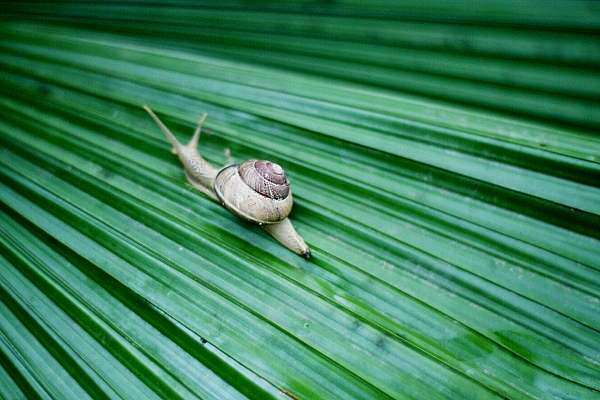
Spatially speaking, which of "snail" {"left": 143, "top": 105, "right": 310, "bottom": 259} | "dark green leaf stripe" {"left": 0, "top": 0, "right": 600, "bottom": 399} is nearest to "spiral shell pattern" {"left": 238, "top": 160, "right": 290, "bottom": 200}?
"snail" {"left": 143, "top": 105, "right": 310, "bottom": 259}

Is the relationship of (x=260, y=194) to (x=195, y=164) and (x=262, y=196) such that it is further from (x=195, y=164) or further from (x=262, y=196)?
(x=195, y=164)

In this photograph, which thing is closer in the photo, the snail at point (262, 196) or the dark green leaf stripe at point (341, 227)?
the dark green leaf stripe at point (341, 227)

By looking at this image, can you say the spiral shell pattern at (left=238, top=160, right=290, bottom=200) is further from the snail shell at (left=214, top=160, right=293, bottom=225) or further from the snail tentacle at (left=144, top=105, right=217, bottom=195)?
the snail tentacle at (left=144, top=105, right=217, bottom=195)

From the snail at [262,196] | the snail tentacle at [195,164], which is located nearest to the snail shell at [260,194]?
the snail at [262,196]

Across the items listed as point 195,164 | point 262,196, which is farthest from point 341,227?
point 195,164

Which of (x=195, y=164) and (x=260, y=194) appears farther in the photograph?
(x=195, y=164)

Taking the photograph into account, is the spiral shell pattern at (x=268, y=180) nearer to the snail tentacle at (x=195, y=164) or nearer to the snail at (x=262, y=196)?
the snail at (x=262, y=196)

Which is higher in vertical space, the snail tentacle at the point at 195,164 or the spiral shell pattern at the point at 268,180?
the spiral shell pattern at the point at 268,180
